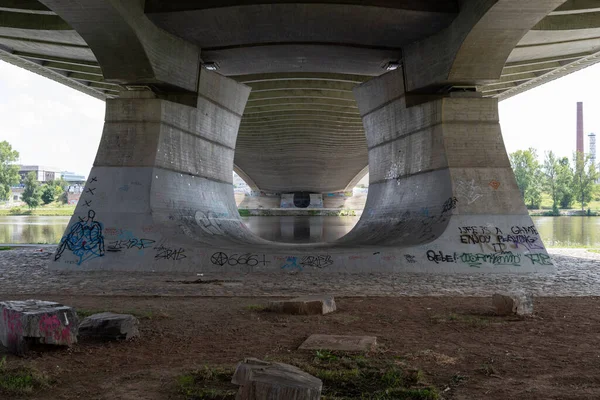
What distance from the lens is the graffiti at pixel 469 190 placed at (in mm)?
18188

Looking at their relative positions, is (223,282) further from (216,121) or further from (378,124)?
(378,124)

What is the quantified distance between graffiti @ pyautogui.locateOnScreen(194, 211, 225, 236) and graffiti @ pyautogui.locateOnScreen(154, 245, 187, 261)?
125 inches

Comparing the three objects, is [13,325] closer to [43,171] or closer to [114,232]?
[114,232]

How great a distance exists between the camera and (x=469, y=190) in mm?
18250

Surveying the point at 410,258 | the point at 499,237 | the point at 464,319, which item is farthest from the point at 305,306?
the point at 499,237

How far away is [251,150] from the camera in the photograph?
5144cm

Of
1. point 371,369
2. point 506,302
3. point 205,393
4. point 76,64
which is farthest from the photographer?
point 76,64

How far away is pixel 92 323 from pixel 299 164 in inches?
2070

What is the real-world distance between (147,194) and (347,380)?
46.1 feet

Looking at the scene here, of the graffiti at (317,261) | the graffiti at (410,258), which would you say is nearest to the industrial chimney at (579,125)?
the graffiti at (410,258)

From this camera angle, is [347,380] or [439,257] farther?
[439,257]

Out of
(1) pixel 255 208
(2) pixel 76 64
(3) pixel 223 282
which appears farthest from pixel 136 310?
(1) pixel 255 208

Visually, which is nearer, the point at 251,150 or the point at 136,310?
the point at 136,310

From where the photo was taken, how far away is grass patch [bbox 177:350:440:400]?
5012 millimetres
